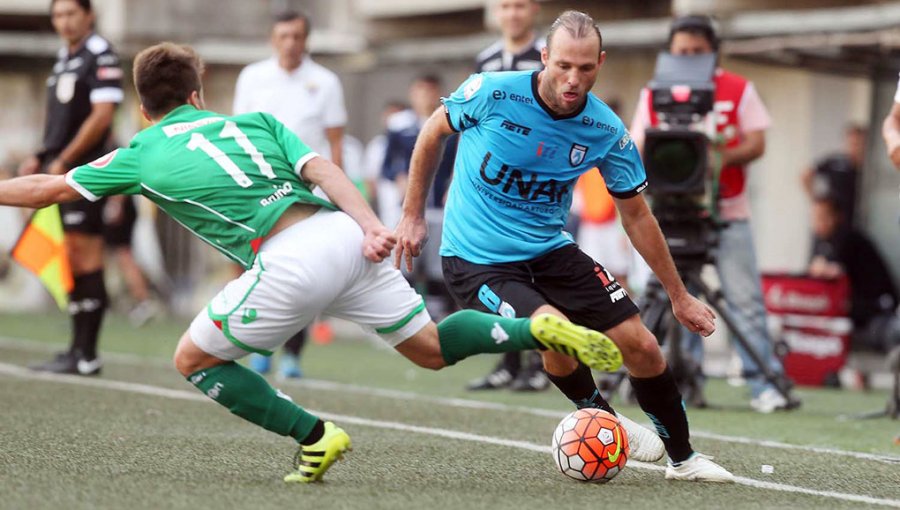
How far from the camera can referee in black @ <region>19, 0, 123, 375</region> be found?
10102 mm

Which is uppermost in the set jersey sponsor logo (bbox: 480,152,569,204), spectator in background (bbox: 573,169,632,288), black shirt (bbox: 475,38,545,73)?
jersey sponsor logo (bbox: 480,152,569,204)

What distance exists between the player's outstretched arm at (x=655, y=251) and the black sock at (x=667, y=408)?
252 millimetres

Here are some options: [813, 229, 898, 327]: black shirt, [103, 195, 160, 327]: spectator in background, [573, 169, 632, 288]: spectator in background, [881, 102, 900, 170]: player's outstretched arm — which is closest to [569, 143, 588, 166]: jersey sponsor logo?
[881, 102, 900, 170]: player's outstretched arm

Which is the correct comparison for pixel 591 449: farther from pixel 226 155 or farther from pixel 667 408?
pixel 226 155

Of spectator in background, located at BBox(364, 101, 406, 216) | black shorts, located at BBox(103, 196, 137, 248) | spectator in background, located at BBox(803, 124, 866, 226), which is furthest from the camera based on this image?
black shorts, located at BBox(103, 196, 137, 248)

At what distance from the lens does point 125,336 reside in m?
15.1

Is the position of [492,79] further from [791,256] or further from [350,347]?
[791,256]

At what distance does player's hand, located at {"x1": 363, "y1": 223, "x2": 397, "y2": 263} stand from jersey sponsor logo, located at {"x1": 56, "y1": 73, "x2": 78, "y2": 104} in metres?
5.11

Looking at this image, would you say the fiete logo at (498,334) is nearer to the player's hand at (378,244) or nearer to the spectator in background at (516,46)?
the player's hand at (378,244)

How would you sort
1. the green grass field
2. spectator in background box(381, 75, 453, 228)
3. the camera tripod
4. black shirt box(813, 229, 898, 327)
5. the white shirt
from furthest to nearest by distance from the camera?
spectator in background box(381, 75, 453, 228) < black shirt box(813, 229, 898, 327) < the white shirt < the camera tripod < the green grass field

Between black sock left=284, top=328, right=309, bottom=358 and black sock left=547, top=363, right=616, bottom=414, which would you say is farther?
black sock left=284, top=328, right=309, bottom=358

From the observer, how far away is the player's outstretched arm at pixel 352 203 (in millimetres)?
5637

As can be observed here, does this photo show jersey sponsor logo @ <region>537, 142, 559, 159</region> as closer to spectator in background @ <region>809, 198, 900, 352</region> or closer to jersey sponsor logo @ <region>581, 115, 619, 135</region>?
jersey sponsor logo @ <region>581, 115, 619, 135</region>

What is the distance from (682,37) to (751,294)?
5.47 feet
